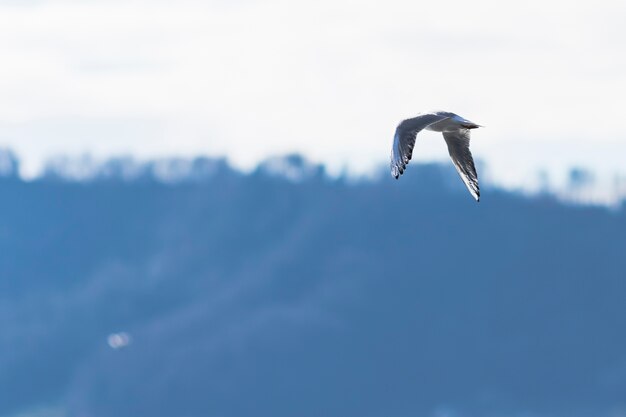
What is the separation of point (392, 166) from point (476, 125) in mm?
2165

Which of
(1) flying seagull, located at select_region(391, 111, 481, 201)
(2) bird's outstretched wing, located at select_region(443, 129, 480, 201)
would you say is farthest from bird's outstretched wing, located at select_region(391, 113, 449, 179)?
(2) bird's outstretched wing, located at select_region(443, 129, 480, 201)

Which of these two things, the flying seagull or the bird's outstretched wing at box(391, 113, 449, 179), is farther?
the flying seagull

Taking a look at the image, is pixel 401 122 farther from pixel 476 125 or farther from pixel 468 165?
pixel 468 165

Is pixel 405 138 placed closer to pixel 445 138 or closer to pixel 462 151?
pixel 445 138

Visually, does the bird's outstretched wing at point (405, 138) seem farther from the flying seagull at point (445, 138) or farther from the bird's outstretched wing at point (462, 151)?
the bird's outstretched wing at point (462, 151)

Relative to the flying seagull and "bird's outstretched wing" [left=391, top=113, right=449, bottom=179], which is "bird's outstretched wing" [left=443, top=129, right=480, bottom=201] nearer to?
the flying seagull

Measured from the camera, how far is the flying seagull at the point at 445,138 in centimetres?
2030

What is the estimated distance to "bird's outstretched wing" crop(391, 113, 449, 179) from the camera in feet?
65.5

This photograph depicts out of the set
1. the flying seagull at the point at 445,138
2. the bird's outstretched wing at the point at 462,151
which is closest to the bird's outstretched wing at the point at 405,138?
the flying seagull at the point at 445,138

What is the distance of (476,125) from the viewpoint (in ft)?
71.0

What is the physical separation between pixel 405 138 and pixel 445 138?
128 inches

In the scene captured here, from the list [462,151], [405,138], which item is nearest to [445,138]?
[462,151]

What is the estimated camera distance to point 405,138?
820 inches

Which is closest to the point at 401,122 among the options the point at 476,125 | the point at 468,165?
the point at 476,125
